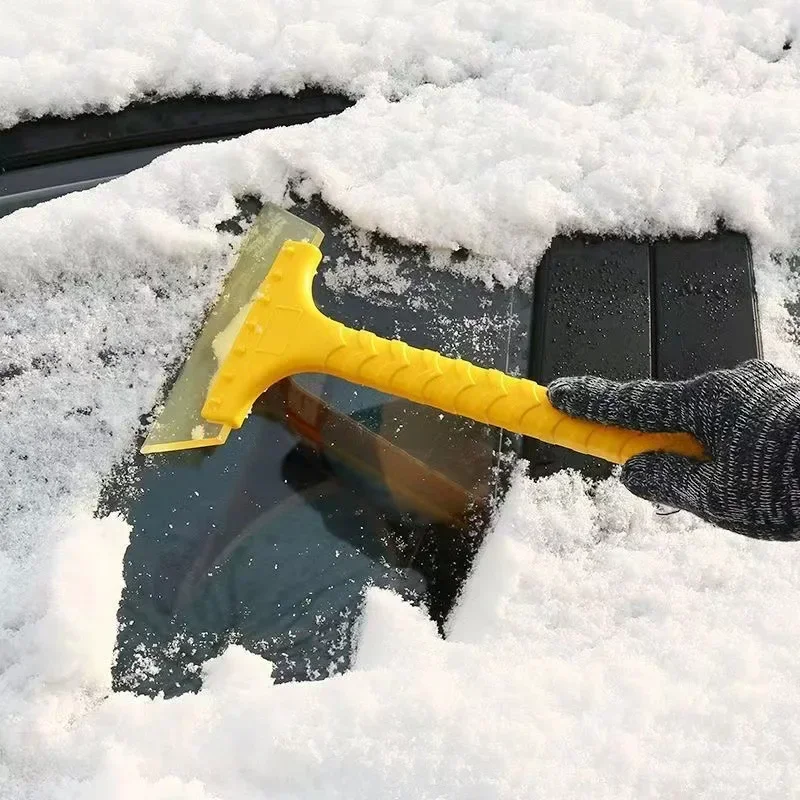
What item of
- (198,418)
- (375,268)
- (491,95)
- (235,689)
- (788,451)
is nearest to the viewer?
(788,451)

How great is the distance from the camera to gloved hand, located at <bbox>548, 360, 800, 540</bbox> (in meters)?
0.73

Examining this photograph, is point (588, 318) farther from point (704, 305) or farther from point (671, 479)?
point (671, 479)

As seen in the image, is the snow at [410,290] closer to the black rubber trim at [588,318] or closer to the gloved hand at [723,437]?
the black rubber trim at [588,318]

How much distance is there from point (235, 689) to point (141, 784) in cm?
13

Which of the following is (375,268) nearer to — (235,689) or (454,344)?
(454,344)

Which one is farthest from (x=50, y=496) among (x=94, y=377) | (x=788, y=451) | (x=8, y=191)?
(x=788, y=451)

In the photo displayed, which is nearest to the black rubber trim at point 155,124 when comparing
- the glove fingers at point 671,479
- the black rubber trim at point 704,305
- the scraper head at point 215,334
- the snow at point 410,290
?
the snow at point 410,290

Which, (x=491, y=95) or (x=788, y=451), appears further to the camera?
(x=491, y=95)

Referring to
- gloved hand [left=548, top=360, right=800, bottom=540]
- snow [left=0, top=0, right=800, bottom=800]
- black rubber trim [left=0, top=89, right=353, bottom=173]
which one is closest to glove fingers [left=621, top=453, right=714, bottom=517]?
gloved hand [left=548, top=360, right=800, bottom=540]

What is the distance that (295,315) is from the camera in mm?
933

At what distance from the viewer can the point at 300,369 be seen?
93 cm

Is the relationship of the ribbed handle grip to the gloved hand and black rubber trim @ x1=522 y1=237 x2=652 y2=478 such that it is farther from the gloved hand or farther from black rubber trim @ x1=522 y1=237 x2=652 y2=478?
black rubber trim @ x1=522 y1=237 x2=652 y2=478

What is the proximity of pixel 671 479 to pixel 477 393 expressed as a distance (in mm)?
211

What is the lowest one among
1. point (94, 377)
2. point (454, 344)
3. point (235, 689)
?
point (235, 689)
